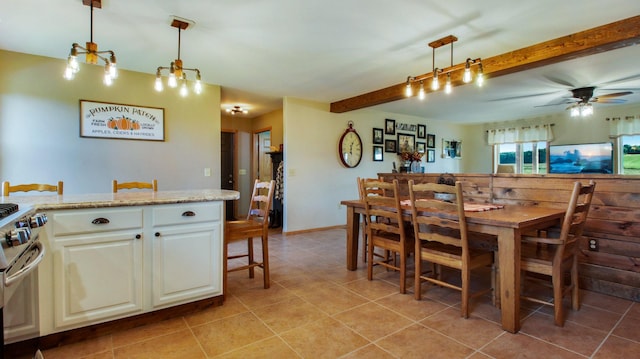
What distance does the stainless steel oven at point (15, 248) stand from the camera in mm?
1124

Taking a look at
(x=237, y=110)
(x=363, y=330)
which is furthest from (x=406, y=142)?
(x=363, y=330)

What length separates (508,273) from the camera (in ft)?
6.92

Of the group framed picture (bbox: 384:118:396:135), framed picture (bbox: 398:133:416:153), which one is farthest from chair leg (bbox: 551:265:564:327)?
framed picture (bbox: 398:133:416:153)

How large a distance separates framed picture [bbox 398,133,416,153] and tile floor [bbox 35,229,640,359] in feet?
14.8

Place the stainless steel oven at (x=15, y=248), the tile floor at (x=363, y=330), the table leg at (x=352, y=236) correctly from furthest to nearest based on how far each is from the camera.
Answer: the table leg at (x=352, y=236) → the tile floor at (x=363, y=330) → the stainless steel oven at (x=15, y=248)

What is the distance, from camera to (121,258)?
2055 mm

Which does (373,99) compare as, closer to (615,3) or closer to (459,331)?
(615,3)

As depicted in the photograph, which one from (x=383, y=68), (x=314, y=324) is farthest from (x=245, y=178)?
(x=314, y=324)

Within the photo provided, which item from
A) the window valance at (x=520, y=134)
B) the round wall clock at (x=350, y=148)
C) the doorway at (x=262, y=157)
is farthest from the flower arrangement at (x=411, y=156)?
the doorway at (x=262, y=157)

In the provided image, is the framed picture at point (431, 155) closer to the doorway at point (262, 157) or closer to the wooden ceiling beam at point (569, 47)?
the doorway at point (262, 157)

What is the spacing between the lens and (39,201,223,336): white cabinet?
1.88 m

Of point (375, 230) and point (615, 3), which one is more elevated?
point (615, 3)

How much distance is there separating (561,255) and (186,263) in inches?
99.4

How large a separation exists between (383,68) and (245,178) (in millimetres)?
4170
